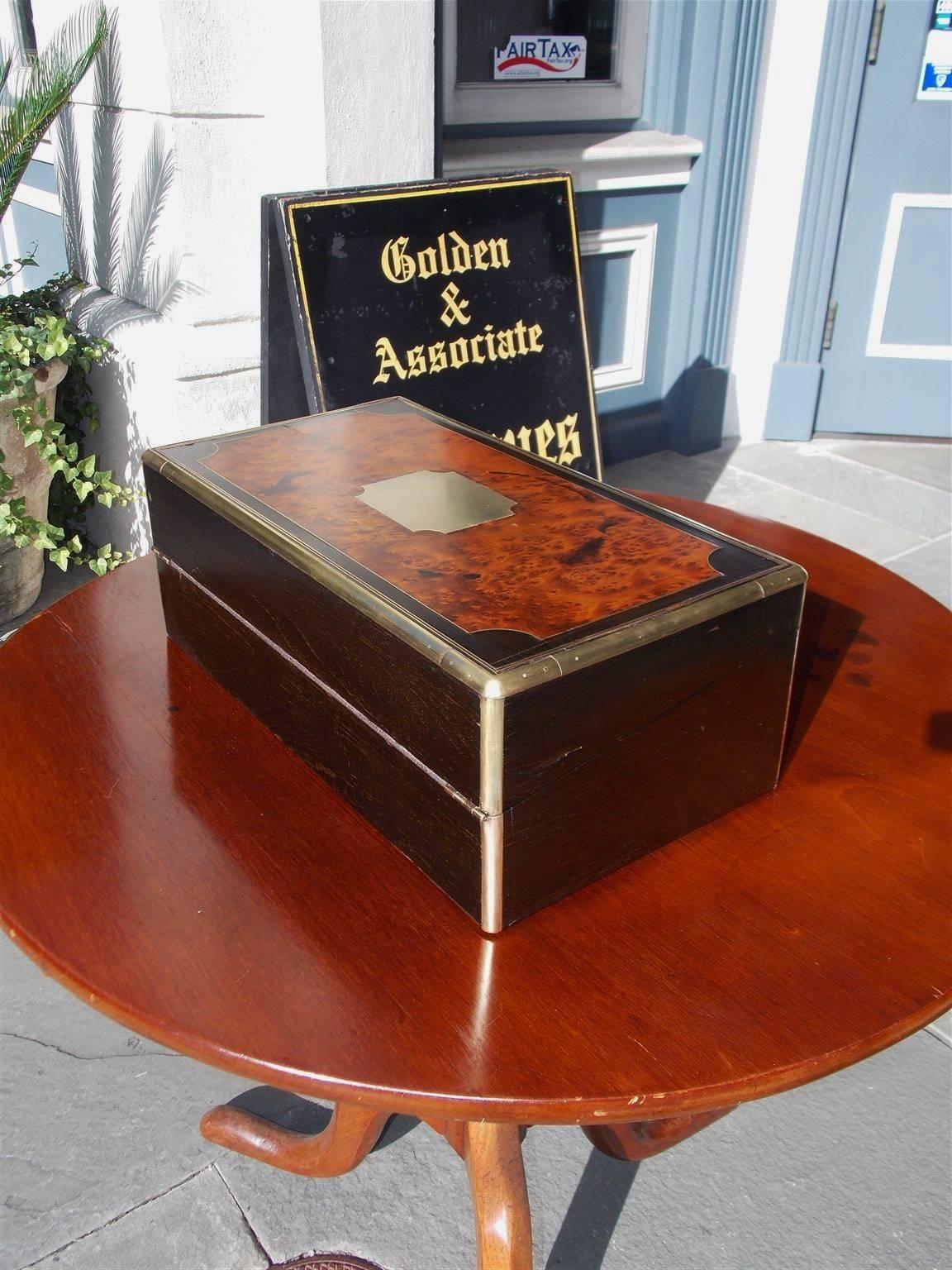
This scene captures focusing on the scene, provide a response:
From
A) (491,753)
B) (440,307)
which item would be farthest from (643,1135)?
(440,307)

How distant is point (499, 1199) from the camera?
0.89 meters

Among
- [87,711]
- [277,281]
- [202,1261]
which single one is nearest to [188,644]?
[87,711]

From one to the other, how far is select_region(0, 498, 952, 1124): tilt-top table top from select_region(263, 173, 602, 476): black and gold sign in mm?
645

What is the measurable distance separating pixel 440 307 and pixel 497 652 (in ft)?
3.29

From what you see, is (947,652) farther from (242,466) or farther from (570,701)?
(242,466)

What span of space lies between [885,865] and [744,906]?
4.9 inches

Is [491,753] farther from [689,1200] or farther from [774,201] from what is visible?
[774,201]

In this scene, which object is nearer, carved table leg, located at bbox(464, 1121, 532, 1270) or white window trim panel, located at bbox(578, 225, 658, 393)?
carved table leg, located at bbox(464, 1121, 532, 1270)

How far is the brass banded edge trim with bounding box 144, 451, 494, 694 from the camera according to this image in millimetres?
645

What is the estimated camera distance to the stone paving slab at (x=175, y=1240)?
1.16 metres

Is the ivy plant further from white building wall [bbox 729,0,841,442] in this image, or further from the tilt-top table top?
white building wall [bbox 729,0,841,442]

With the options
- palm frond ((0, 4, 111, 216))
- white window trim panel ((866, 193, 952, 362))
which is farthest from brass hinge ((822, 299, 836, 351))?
palm frond ((0, 4, 111, 216))

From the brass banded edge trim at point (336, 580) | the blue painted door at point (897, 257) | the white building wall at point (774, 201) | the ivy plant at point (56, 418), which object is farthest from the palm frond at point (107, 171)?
the blue painted door at point (897, 257)

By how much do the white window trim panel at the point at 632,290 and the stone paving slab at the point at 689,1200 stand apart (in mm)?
2320
